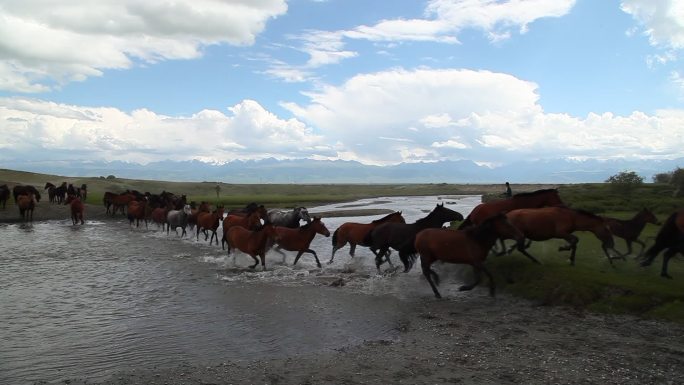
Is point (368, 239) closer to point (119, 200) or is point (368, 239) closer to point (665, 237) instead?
point (665, 237)

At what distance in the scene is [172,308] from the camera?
11.0 m

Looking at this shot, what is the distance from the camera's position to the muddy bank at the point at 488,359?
6.82 m

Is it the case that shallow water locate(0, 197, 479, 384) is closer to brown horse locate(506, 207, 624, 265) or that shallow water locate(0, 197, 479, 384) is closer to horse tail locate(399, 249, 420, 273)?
horse tail locate(399, 249, 420, 273)

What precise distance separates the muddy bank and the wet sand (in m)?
0.01

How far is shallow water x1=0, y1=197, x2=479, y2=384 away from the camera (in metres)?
8.05

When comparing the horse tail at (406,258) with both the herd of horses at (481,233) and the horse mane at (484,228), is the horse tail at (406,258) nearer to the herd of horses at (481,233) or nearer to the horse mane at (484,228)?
the herd of horses at (481,233)

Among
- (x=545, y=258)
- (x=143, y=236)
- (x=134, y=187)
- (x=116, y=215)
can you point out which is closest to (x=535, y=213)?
(x=545, y=258)

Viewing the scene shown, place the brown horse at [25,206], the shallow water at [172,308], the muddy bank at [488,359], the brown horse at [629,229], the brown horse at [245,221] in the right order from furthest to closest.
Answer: the brown horse at [25,206], the brown horse at [245,221], the brown horse at [629,229], the shallow water at [172,308], the muddy bank at [488,359]

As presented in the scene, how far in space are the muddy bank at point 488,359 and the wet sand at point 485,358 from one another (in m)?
0.01

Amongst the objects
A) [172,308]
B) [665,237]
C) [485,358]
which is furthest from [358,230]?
[485,358]

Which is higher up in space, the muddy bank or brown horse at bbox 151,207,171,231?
brown horse at bbox 151,207,171,231

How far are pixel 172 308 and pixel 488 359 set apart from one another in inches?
272

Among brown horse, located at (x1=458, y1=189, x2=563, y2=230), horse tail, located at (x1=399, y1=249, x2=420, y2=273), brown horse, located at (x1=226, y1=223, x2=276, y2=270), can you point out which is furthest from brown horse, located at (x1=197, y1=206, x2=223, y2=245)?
brown horse, located at (x1=458, y1=189, x2=563, y2=230)

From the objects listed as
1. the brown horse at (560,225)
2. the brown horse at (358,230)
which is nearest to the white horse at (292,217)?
the brown horse at (358,230)
